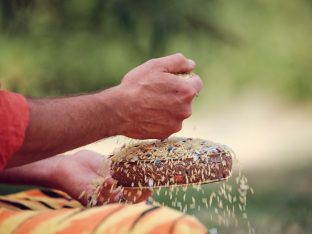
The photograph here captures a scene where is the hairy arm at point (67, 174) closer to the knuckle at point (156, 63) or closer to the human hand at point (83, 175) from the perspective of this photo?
the human hand at point (83, 175)

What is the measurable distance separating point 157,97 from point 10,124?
0.76 feet

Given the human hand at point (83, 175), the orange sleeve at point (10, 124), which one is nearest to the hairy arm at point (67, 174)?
the human hand at point (83, 175)

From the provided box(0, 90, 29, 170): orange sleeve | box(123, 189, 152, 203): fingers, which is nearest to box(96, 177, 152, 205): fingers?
box(123, 189, 152, 203): fingers

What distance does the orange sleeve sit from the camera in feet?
2.36

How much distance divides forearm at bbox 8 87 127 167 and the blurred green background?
21 cm

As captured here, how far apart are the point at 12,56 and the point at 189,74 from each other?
0.93 ft

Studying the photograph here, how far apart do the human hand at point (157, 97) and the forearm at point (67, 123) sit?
0.02 metres

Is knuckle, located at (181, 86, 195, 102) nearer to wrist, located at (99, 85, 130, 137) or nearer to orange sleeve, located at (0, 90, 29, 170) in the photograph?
wrist, located at (99, 85, 130, 137)

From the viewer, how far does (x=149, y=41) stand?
1.10 m

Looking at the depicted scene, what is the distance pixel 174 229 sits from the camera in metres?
0.82

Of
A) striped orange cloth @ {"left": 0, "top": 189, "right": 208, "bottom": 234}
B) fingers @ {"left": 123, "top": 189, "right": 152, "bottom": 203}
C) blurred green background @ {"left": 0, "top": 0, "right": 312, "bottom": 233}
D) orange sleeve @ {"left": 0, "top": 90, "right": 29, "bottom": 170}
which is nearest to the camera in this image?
orange sleeve @ {"left": 0, "top": 90, "right": 29, "bottom": 170}

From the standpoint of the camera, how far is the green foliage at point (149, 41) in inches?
42.3

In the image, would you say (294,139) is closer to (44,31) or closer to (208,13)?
(208,13)

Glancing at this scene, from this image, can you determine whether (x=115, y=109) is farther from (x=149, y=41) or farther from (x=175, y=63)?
(x=149, y=41)
